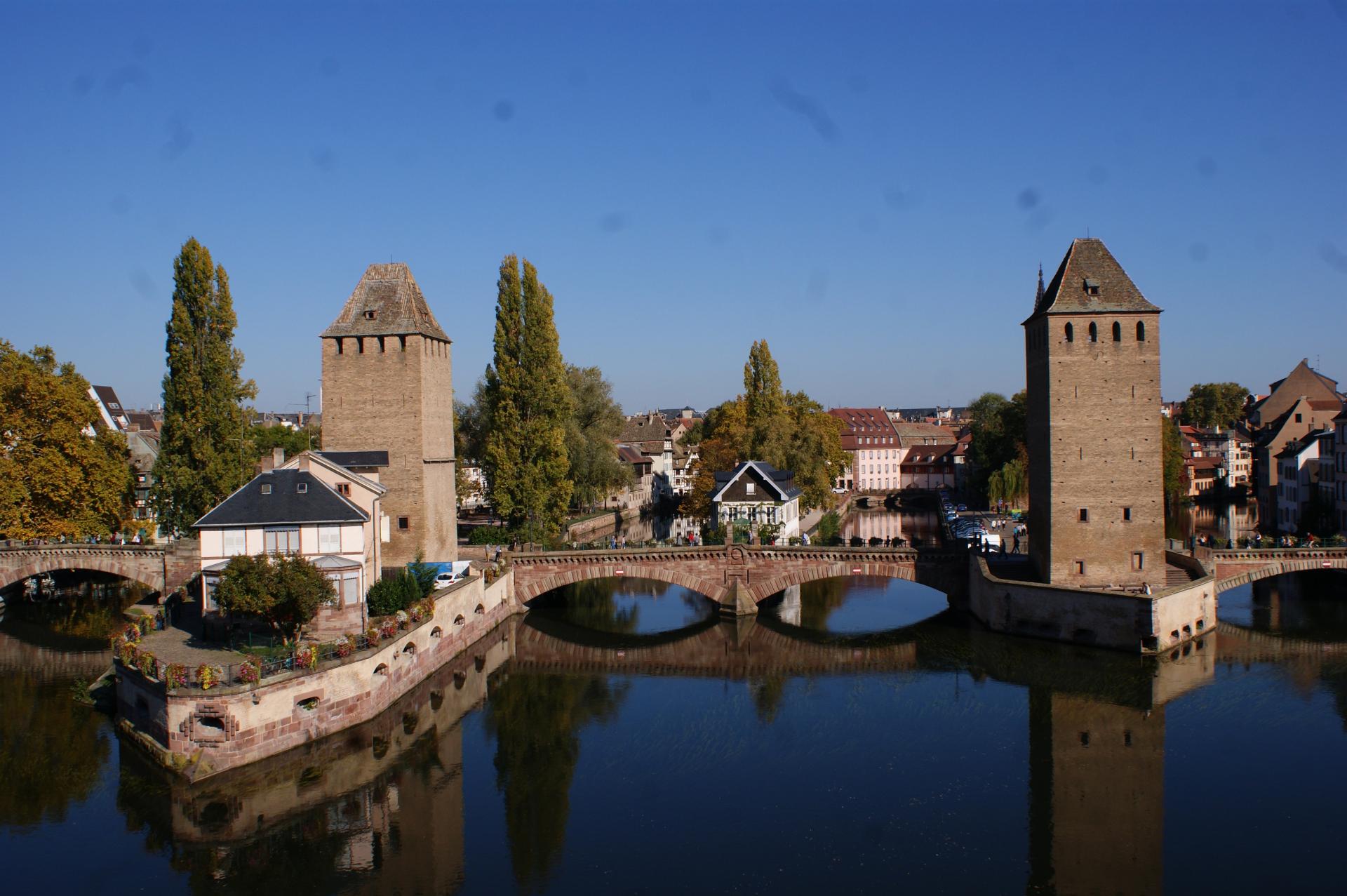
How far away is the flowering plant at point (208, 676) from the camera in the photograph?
2458 cm

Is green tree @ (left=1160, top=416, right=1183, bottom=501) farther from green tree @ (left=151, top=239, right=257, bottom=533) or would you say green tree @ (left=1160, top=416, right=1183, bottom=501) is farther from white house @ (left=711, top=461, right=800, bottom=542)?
green tree @ (left=151, top=239, right=257, bottom=533)

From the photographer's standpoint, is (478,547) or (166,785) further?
(478,547)

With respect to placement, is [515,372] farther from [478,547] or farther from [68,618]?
[68,618]

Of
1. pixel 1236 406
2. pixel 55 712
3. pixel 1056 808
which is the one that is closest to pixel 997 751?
pixel 1056 808

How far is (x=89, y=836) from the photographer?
21797 mm

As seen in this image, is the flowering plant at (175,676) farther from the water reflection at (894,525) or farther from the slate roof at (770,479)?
the water reflection at (894,525)

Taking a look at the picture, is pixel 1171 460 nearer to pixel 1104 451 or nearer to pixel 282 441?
pixel 1104 451

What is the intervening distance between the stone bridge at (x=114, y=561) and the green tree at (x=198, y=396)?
4.54 feet

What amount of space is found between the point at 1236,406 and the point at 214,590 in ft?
435

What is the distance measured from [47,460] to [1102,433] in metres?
43.4

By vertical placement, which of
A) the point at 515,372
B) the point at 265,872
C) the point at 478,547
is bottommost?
the point at 265,872

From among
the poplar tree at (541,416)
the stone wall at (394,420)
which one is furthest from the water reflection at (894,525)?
the stone wall at (394,420)

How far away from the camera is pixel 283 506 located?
3297 cm

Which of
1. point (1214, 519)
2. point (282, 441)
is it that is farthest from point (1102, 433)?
point (282, 441)
